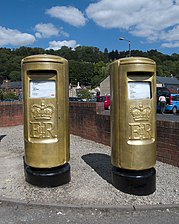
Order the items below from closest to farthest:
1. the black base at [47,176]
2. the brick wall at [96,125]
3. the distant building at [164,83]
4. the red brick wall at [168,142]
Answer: the black base at [47,176]
the red brick wall at [168,142]
the brick wall at [96,125]
the distant building at [164,83]

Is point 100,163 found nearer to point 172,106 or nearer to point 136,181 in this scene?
point 136,181

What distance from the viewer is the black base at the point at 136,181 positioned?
3838mm

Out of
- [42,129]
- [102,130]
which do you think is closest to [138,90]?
[42,129]

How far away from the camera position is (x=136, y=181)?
151 inches

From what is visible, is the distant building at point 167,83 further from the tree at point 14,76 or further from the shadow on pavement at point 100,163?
the tree at point 14,76

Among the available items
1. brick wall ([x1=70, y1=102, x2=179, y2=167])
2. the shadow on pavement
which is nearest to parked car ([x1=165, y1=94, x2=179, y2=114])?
brick wall ([x1=70, y1=102, x2=179, y2=167])

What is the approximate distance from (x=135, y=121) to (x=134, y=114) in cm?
11

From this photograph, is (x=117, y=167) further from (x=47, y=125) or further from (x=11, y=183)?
(x=11, y=183)

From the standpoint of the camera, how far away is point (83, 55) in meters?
124

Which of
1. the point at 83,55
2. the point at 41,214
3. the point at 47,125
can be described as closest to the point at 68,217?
the point at 41,214

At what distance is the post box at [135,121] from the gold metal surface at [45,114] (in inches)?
35.8

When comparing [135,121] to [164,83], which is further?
[164,83]

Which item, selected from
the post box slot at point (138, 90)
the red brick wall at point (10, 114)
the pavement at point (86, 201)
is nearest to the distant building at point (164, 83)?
the red brick wall at point (10, 114)

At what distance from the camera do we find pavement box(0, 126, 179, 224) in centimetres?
323
